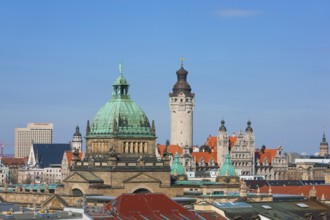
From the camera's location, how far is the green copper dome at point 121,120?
125938 millimetres

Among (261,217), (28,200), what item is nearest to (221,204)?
(261,217)

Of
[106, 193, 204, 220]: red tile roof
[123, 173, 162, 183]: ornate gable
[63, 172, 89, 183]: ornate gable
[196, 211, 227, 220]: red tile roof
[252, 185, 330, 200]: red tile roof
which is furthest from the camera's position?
[252, 185, 330, 200]: red tile roof

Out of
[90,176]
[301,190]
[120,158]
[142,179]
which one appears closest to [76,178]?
[90,176]

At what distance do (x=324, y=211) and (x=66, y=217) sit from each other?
40.3 metres

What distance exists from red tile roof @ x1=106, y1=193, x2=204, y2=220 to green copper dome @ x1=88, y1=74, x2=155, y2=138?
701 inches

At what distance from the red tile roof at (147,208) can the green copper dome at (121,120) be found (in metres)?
17.8

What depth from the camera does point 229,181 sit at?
480 ft

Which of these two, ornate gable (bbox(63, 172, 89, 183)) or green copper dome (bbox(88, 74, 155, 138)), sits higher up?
green copper dome (bbox(88, 74, 155, 138))

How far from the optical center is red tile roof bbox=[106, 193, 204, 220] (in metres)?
104

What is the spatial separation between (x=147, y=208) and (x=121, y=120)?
21959 millimetres

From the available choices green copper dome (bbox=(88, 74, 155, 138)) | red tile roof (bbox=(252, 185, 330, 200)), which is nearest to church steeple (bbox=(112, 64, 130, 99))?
green copper dome (bbox=(88, 74, 155, 138))

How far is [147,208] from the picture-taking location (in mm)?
106062

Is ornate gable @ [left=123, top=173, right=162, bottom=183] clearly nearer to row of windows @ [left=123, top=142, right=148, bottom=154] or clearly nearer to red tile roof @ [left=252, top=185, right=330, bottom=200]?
row of windows @ [left=123, top=142, right=148, bottom=154]

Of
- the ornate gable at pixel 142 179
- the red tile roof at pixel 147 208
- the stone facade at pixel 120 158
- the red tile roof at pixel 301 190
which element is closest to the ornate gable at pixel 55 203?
the stone facade at pixel 120 158
